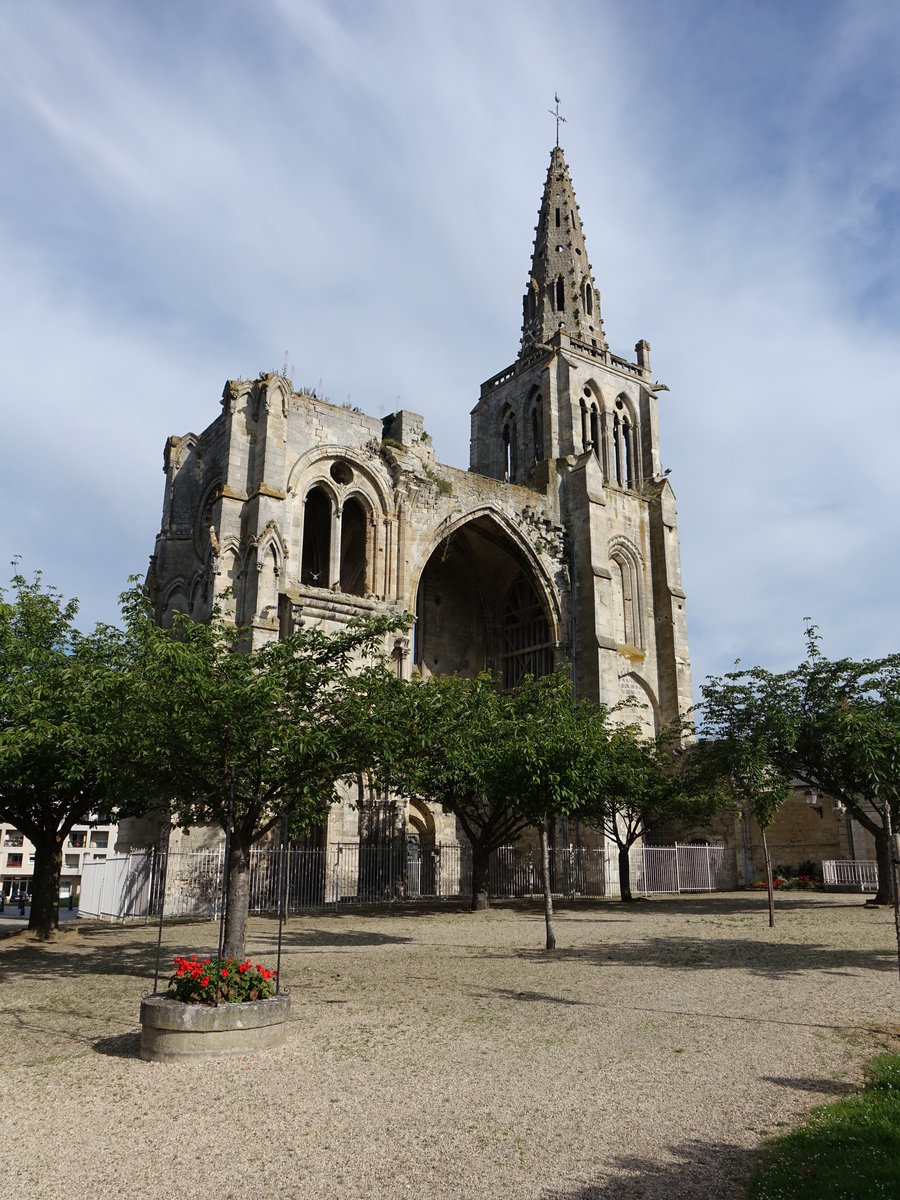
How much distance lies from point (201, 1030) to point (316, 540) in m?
23.5

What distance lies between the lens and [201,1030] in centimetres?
678

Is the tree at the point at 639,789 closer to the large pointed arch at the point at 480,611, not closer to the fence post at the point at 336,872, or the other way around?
the fence post at the point at 336,872

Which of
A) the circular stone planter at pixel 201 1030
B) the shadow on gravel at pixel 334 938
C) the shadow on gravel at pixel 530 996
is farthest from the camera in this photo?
the shadow on gravel at pixel 334 938

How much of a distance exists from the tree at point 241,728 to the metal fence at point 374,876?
8.47 metres

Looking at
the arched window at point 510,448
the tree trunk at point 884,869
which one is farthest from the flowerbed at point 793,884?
the arched window at point 510,448

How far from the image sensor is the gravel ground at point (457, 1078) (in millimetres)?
4594

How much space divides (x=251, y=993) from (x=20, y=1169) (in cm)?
265

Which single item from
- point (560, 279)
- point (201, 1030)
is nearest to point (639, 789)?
point (201, 1030)

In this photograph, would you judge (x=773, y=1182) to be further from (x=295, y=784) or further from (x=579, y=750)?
(x=579, y=750)

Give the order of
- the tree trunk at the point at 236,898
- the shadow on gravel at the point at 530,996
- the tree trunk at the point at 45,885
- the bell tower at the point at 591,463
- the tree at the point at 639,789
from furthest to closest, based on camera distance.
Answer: the bell tower at the point at 591,463 < the tree at the point at 639,789 < the tree trunk at the point at 45,885 < the tree trunk at the point at 236,898 < the shadow on gravel at the point at 530,996

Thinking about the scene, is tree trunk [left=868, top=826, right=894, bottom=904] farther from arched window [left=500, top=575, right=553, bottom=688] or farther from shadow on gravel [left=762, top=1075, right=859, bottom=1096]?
shadow on gravel [left=762, top=1075, right=859, bottom=1096]

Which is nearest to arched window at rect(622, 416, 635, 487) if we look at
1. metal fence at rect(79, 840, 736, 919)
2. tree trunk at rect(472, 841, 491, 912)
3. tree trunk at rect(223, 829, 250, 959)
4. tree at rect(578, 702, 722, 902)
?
tree at rect(578, 702, 722, 902)

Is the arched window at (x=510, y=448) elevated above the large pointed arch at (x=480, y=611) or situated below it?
above

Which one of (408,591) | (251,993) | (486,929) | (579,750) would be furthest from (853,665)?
(251,993)
